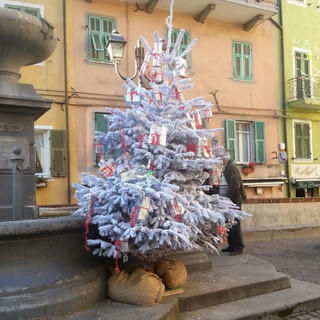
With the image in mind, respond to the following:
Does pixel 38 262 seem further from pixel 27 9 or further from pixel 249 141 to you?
pixel 249 141

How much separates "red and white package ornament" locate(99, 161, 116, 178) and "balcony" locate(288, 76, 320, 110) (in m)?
16.1

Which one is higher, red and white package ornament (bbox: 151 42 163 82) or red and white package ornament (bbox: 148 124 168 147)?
red and white package ornament (bbox: 151 42 163 82)

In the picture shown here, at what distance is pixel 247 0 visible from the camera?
17.0 m

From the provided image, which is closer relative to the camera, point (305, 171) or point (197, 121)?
point (197, 121)

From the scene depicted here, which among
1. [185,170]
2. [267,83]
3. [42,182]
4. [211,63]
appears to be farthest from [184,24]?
[185,170]

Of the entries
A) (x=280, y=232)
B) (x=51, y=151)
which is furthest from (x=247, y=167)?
(x=51, y=151)

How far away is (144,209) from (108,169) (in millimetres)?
789

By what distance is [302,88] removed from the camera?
62.3 ft

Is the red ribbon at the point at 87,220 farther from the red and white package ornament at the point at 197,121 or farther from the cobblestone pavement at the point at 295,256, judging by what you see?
the cobblestone pavement at the point at 295,256

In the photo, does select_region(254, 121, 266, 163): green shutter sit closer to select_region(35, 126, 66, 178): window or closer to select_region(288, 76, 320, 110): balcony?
select_region(288, 76, 320, 110): balcony

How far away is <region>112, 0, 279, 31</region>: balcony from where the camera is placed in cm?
1608

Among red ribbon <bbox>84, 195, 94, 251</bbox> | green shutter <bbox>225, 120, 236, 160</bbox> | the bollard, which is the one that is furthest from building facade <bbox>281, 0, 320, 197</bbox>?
red ribbon <bbox>84, 195, 94, 251</bbox>

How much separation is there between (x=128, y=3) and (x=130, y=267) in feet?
44.2

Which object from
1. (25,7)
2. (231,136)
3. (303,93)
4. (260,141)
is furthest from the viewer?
(303,93)
